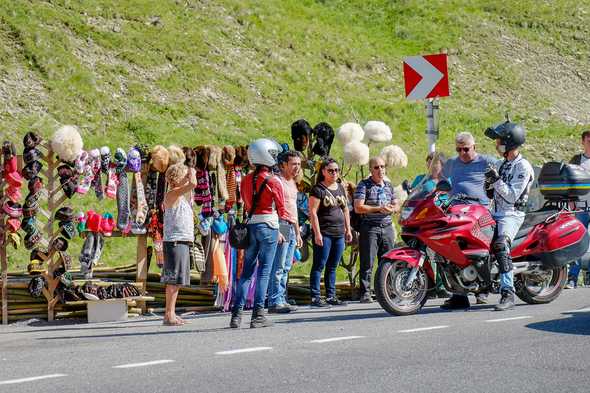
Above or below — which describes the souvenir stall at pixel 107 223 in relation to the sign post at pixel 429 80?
below

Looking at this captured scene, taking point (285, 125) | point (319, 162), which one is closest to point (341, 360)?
point (319, 162)

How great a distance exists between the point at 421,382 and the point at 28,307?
701 centimetres

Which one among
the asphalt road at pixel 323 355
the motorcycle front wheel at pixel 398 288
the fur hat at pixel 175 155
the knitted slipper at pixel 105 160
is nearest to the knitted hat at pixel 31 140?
the knitted slipper at pixel 105 160

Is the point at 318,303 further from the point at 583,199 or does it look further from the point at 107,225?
the point at 583,199

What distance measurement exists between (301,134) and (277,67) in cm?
2452

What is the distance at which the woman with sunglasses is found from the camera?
13953mm

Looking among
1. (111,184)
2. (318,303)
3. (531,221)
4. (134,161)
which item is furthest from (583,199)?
(111,184)

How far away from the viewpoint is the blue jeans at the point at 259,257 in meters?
11.1

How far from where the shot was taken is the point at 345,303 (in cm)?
1452

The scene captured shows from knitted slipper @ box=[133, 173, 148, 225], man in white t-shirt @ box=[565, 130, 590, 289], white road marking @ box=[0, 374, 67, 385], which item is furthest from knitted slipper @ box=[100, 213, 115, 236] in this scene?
man in white t-shirt @ box=[565, 130, 590, 289]

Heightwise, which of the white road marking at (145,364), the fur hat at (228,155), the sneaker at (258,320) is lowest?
the white road marking at (145,364)

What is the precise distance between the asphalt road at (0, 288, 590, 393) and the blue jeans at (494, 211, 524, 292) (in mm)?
376

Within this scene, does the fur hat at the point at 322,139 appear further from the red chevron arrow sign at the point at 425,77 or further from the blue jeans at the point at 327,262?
the blue jeans at the point at 327,262

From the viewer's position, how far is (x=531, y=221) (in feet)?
42.3
